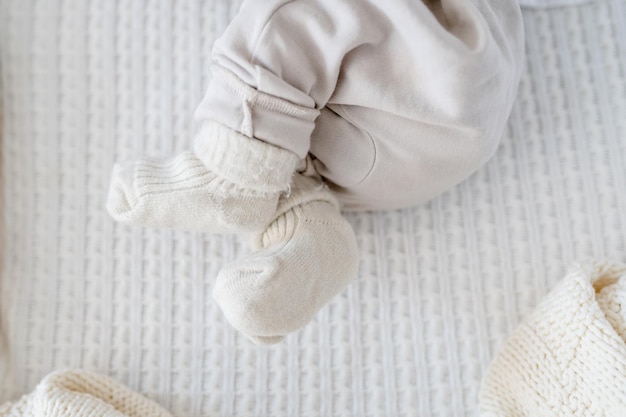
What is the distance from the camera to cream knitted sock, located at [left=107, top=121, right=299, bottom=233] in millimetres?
754

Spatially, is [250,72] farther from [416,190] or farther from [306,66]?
[416,190]

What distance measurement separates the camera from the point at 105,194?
1.03m

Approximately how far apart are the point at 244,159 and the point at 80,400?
438 mm

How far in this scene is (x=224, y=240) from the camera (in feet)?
3.32

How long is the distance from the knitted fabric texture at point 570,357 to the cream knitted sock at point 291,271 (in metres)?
0.30

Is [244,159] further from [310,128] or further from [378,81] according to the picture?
[378,81]

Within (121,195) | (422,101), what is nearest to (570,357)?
(422,101)

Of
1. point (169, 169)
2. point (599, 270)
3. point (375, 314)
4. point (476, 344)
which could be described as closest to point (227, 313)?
point (169, 169)

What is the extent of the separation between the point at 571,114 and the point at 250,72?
1.87 ft

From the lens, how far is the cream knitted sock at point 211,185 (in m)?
0.75

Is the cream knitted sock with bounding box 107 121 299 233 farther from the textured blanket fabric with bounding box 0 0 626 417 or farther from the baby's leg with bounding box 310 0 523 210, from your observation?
the textured blanket fabric with bounding box 0 0 626 417

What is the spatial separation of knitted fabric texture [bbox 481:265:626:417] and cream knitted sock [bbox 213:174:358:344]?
301 millimetres

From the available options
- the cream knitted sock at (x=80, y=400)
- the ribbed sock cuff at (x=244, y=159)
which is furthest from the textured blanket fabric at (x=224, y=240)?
the ribbed sock cuff at (x=244, y=159)

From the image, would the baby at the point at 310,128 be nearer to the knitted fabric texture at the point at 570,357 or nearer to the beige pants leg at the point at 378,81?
the beige pants leg at the point at 378,81
